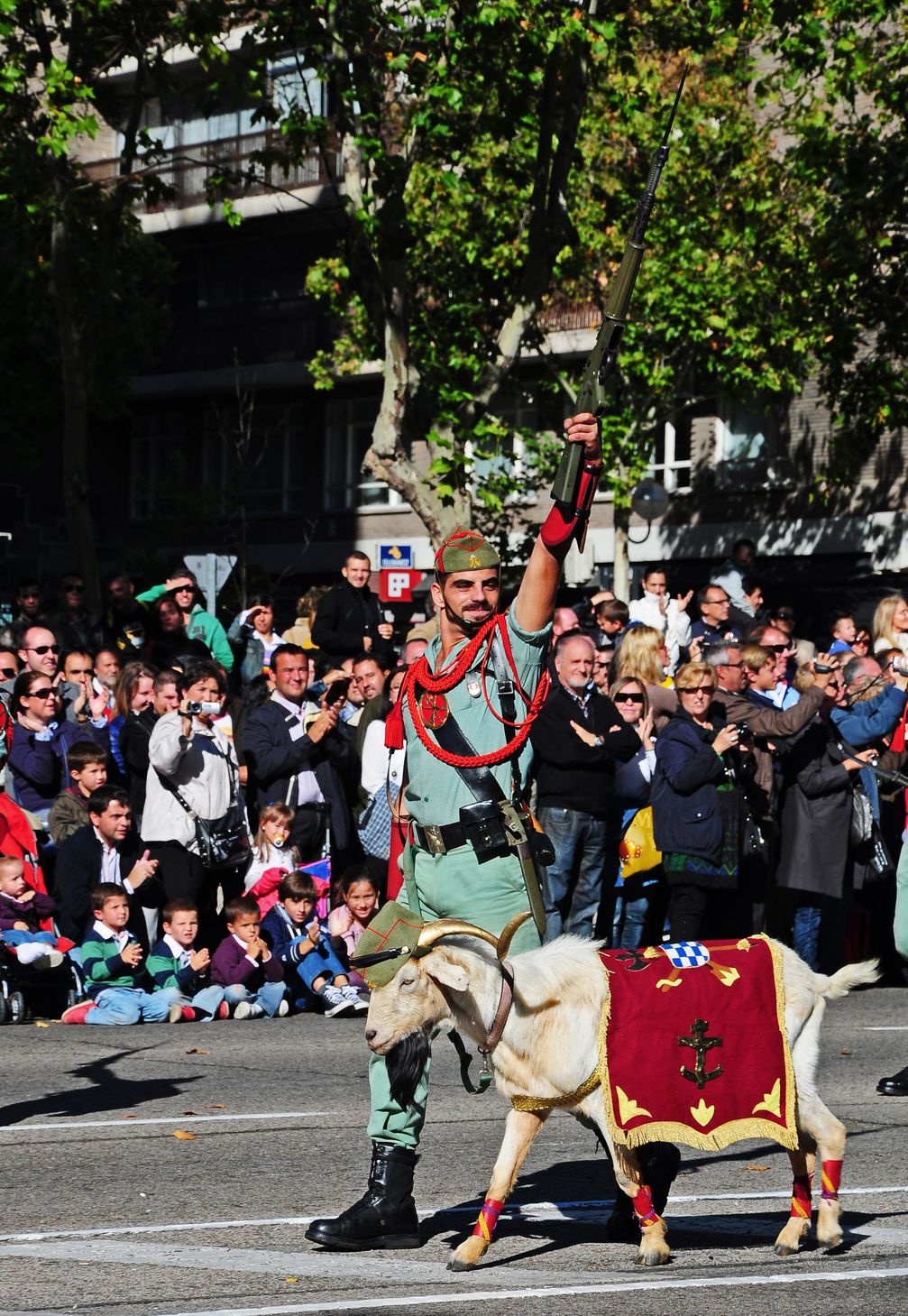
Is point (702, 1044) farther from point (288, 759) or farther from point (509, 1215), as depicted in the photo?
point (288, 759)

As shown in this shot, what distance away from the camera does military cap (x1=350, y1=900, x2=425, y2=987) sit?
19.9 ft

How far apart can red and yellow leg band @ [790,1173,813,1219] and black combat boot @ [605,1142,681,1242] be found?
0.39 meters

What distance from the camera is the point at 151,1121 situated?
8992 millimetres

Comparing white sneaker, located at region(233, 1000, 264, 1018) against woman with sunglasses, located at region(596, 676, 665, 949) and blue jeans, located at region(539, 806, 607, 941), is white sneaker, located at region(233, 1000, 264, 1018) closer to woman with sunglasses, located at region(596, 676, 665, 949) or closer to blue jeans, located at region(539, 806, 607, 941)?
blue jeans, located at region(539, 806, 607, 941)

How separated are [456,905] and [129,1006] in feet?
20.7

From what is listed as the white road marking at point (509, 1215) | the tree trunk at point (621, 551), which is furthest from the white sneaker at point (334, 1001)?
the tree trunk at point (621, 551)

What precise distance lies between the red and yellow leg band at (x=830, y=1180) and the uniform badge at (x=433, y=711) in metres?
1.87

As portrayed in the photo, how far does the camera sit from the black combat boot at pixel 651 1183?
644 centimetres

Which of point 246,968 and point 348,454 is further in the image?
point 348,454

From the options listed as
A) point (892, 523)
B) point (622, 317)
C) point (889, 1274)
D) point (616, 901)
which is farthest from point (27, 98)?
point (889, 1274)

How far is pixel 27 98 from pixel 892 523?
1753 cm

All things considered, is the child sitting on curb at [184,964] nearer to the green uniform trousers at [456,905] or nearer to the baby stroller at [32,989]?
the baby stroller at [32,989]

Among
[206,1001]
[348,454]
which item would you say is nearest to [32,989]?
[206,1001]

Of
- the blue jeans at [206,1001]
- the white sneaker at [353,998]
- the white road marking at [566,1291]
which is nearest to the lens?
the white road marking at [566,1291]
